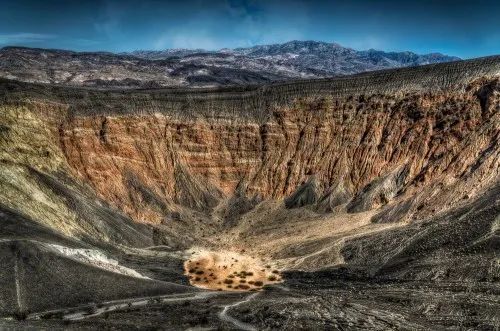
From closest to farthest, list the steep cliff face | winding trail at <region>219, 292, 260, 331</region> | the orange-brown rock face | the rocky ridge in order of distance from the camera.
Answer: winding trail at <region>219, 292, 260, 331</region> → the rocky ridge → the steep cliff face → the orange-brown rock face

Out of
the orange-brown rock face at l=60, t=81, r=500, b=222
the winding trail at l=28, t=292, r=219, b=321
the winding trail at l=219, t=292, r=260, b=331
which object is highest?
the orange-brown rock face at l=60, t=81, r=500, b=222

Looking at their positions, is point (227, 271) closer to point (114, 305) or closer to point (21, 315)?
point (114, 305)

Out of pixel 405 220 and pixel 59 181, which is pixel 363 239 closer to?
pixel 405 220

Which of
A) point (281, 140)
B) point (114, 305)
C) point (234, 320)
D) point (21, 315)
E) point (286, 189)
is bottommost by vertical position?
point (234, 320)

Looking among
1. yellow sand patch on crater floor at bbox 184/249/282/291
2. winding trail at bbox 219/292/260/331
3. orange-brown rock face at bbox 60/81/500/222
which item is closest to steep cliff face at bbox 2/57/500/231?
orange-brown rock face at bbox 60/81/500/222

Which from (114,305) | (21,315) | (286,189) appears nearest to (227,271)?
(114,305)

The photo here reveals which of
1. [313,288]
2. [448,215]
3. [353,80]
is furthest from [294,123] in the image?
[313,288]

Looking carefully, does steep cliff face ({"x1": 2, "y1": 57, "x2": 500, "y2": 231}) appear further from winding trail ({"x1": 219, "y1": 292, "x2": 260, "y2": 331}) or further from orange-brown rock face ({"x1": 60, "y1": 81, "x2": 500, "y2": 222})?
winding trail ({"x1": 219, "y1": 292, "x2": 260, "y2": 331})

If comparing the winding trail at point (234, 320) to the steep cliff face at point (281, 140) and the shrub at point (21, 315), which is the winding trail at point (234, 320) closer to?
the shrub at point (21, 315)
